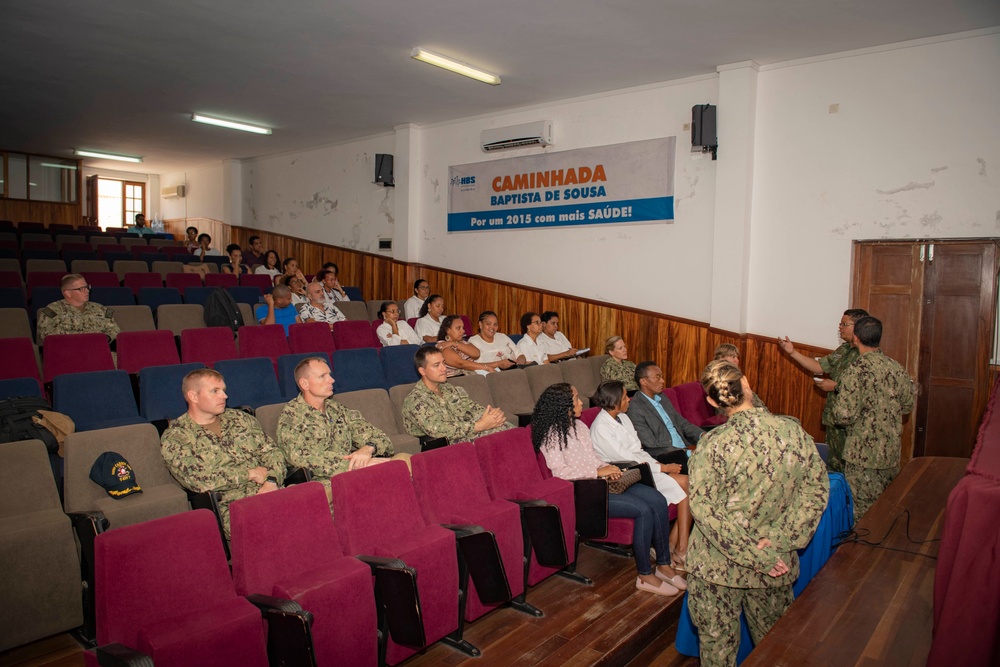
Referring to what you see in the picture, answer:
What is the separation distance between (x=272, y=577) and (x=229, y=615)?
31cm

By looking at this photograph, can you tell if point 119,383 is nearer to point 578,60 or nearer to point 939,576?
point 939,576

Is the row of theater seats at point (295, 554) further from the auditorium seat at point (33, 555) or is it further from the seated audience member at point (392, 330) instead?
the seated audience member at point (392, 330)

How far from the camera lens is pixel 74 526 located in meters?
2.68

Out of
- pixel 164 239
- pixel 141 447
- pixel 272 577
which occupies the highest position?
pixel 164 239

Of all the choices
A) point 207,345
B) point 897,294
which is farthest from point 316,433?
point 897,294

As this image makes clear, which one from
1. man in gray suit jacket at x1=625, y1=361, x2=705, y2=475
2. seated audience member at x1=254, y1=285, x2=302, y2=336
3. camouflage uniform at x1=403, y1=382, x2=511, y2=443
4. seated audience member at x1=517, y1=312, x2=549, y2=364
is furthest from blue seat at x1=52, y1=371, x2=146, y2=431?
seated audience member at x1=517, y1=312, x2=549, y2=364

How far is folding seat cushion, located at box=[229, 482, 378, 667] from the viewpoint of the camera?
7.32 ft

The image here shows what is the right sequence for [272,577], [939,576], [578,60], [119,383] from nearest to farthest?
1. [939,576]
2. [272,577]
3. [119,383]
4. [578,60]

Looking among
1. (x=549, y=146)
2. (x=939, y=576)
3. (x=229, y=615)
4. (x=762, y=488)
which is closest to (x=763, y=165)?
(x=549, y=146)

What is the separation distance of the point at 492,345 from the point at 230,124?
5468 mm

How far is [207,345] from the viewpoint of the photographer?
5.20 meters

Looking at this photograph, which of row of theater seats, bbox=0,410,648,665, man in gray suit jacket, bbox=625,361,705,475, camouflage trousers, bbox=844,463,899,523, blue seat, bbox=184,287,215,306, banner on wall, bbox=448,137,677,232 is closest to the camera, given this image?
row of theater seats, bbox=0,410,648,665

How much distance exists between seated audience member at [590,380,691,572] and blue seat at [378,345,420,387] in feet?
6.95

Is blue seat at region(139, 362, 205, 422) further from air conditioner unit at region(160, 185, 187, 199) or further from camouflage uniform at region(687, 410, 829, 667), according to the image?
air conditioner unit at region(160, 185, 187, 199)
